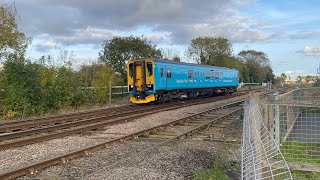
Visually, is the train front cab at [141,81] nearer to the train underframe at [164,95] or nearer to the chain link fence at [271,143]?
the train underframe at [164,95]

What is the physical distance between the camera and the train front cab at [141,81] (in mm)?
22031

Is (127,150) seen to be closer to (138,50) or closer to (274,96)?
(274,96)

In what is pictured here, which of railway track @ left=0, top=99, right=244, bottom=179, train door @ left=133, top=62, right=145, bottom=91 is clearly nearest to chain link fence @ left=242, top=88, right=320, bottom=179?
railway track @ left=0, top=99, right=244, bottom=179

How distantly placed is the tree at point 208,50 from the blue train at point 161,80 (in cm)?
3021

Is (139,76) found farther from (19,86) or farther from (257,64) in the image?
(257,64)

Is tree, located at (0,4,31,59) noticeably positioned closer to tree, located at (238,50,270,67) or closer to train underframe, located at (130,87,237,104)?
train underframe, located at (130,87,237,104)

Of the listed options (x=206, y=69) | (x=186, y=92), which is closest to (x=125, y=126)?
(x=186, y=92)

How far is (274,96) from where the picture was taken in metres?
8.63

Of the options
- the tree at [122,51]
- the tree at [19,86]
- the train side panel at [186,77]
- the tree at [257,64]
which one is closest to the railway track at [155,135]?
the train side panel at [186,77]

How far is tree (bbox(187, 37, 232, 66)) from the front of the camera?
2323 inches

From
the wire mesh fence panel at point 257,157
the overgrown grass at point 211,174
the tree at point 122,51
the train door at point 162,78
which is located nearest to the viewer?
the wire mesh fence panel at point 257,157

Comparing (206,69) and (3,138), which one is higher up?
(206,69)

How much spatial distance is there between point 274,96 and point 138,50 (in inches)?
1156

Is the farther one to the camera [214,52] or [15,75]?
[214,52]
